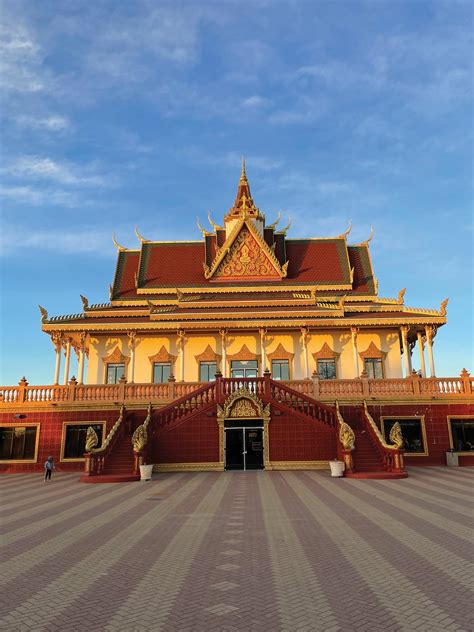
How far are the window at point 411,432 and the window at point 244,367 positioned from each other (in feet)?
28.3

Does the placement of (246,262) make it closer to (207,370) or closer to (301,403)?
(207,370)

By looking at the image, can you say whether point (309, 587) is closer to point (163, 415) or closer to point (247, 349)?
point (163, 415)

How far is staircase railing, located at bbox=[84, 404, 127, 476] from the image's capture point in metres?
18.7

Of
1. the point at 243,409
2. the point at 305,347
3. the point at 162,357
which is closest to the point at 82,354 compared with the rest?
the point at 162,357

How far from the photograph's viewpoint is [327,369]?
29.1 metres

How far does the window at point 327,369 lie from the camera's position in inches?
1137

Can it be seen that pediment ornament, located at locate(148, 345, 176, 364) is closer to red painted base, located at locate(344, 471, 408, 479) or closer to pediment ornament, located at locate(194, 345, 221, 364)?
pediment ornament, located at locate(194, 345, 221, 364)

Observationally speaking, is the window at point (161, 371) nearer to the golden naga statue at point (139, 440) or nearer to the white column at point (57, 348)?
the white column at point (57, 348)

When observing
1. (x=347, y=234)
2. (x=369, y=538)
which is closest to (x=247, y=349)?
(x=347, y=234)

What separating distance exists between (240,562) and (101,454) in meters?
13.3

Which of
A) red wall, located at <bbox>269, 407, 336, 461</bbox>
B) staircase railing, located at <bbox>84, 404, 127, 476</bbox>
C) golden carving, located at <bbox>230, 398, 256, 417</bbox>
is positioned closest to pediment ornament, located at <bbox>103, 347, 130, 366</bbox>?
staircase railing, located at <bbox>84, 404, 127, 476</bbox>

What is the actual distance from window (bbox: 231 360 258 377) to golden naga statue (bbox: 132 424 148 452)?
9926 mm

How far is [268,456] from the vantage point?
21.2m

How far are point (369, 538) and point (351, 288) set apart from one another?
83.3 ft
